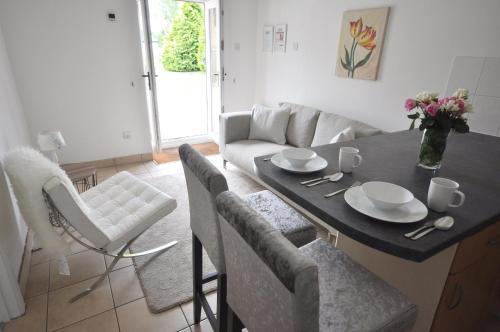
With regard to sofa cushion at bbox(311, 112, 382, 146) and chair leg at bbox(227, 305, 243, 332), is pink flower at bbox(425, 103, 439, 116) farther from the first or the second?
sofa cushion at bbox(311, 112, 382, 146)

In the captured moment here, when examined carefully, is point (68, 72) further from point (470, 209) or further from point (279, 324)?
point (470, 209)

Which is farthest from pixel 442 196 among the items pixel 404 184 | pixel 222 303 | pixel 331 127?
pixel 331 127

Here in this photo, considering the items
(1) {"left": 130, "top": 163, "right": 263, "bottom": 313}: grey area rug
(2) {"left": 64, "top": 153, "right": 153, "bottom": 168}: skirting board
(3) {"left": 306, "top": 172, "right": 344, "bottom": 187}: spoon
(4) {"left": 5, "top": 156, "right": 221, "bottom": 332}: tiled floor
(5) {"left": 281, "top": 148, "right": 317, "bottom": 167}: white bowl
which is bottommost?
(4) {"left": 5, "top": 156, "right": 221, "bottom": 332}: tiled floor

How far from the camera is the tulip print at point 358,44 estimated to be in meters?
2.72

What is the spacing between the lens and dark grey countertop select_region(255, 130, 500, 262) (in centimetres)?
83

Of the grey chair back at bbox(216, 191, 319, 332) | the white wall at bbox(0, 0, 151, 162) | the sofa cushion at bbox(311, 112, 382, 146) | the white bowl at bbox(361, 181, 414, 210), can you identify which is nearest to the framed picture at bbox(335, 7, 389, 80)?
the sofa cushion at bbox(311, 112, 382, 146)

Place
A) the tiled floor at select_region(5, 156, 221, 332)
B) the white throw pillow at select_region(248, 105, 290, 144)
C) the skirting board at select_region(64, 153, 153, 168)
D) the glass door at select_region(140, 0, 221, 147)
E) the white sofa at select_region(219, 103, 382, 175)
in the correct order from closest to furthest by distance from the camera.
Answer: the tiled floor at select_region(5, 156, 221, 332)
the white sofa at select_region(219, 103, 382, 175)
the white throw pillow at select_region(248, 105, 290, 144)
the skirting board at select_region(64, 153, 153, 168)
the glass door at select_region(140, 0, 221, 147)

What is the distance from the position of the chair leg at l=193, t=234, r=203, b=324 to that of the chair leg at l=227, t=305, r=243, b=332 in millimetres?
420

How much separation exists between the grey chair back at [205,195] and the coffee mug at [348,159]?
1.63 ft

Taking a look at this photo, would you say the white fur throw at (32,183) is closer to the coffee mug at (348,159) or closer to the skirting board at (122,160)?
the coffee mug at (348,159)

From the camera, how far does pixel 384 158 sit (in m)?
1.39

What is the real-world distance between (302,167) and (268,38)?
11.0 feet

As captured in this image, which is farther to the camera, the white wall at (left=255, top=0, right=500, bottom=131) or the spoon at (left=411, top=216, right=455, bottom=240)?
the white wall at (left=255, top=0, right=500, bottom=131)

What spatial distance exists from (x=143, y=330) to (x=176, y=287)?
0.32m
